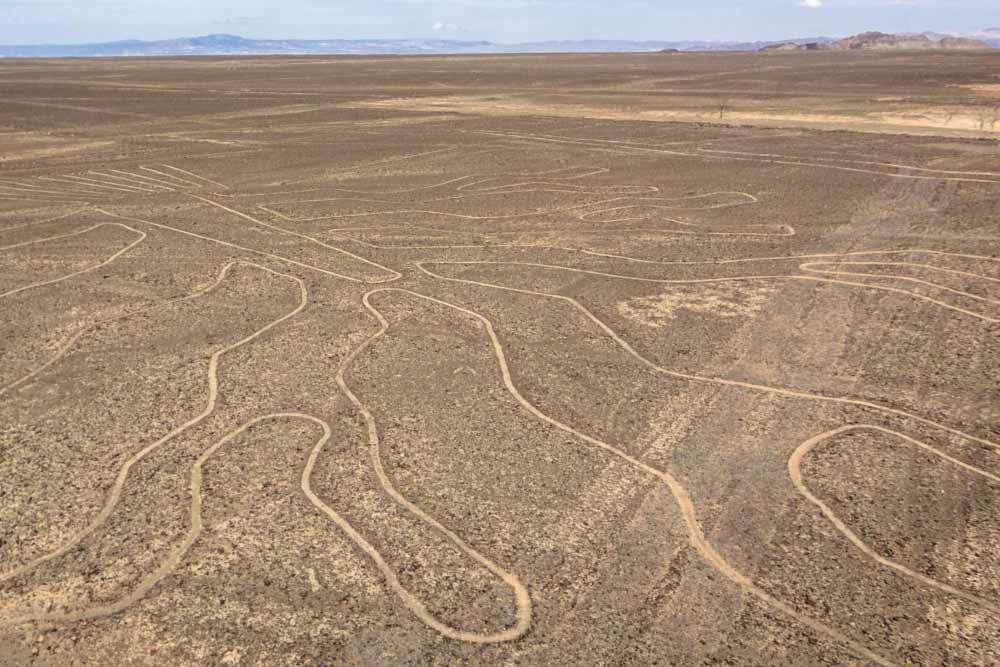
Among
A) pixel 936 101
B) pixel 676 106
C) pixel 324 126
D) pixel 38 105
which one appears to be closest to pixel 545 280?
pixel 324 126

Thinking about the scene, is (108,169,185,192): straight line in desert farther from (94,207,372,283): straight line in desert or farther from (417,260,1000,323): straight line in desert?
(417,260,1000,323): straight line in desert

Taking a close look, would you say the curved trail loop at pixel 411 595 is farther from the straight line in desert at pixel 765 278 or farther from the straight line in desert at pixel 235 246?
the straight line in desert at pixel 765 278

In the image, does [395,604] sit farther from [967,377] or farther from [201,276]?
[201,276]

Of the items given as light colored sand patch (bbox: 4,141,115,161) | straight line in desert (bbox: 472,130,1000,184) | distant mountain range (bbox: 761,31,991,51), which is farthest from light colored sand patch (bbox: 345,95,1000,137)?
distant mountain range (bbox: 761,31,991,51)

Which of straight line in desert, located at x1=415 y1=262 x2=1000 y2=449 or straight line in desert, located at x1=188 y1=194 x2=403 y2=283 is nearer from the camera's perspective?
straight line in desert, located at x1=415 y1=262 x2=1000 y2=449

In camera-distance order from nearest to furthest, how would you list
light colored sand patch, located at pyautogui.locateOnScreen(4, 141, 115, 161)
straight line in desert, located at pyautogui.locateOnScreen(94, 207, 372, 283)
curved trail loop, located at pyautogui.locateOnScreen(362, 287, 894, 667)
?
curved trail loop, located at pyautogui.locateOnScreen(362, 287, 894, 667), straight line in desert, located at pyautogui.locateOnScreen(94, 207, 372, 283), light colored sand patch, located at pyautogui.locateOnScreen(4, 141, 115, 161)

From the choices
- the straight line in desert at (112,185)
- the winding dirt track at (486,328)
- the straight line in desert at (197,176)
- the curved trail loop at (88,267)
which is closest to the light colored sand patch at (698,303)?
the winding dirt track at (486,328)
